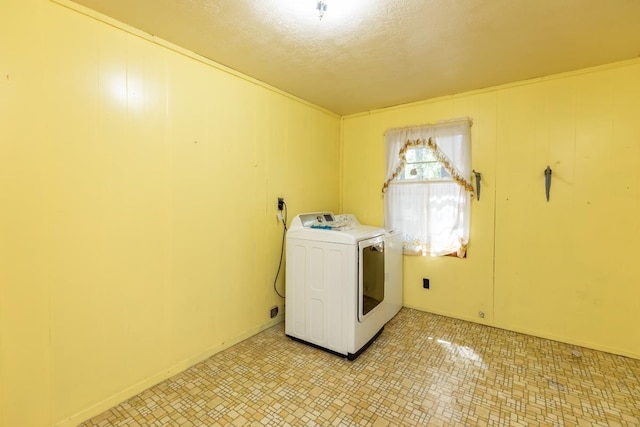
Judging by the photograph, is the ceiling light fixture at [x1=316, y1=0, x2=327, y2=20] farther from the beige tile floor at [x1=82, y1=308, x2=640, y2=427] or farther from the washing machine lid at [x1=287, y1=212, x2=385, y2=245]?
the beige tile floor at [x1=82, y1=308, x2=640, y2=427]

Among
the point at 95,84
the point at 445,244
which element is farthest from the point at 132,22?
the point at 445,244

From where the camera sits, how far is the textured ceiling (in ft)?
5.23

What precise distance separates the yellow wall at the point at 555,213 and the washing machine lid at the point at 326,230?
1.05 metres

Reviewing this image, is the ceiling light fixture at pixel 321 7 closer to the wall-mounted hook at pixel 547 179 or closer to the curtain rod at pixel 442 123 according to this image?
the curtain rod at pixel 442 123

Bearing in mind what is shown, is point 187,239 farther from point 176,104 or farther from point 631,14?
point 631,14

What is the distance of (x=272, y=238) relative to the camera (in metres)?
2.81

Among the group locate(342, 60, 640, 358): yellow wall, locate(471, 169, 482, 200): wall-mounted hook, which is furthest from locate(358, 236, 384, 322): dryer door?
locate(471, 169, 482, 200): wall-mounted hook

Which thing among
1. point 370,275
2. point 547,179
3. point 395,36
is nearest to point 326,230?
point 370,275

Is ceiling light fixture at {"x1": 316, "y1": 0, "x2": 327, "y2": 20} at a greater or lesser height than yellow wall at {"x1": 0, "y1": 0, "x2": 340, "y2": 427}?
greater

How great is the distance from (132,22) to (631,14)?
2874 mm

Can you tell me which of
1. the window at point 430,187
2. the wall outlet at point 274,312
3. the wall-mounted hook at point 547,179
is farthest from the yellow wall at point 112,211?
the wall-mounted hook at point 547,179

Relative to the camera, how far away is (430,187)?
3053mm

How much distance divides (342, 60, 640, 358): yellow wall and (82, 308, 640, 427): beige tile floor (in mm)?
286

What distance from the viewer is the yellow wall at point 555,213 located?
2.29 metres
